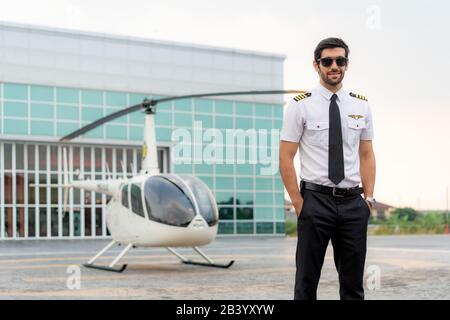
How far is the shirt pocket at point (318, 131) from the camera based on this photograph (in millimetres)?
4258

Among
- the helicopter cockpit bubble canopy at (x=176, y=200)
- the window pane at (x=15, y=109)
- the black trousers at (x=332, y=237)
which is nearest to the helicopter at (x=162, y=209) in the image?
the helicopter cockpit bubble canopy at (x=176, y=200)

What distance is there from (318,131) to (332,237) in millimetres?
662

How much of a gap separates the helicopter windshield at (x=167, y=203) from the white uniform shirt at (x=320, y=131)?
8528mm

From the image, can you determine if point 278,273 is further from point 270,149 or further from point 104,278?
point 270,149

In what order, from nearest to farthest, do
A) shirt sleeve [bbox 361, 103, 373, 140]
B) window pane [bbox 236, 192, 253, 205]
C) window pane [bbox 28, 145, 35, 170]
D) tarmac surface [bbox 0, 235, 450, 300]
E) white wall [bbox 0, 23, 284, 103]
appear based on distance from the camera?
1. shirt sleeve [bbox 361, 103, 373, 140]
2. tarmac surface [bbox 0, 235, 450, 300]
3. white wall [bbox 0, 23, 284, 103]
4. window pane [bbox 28, 145, 35, 170]
5. window pane [bbox 236, 192, 253, 205]

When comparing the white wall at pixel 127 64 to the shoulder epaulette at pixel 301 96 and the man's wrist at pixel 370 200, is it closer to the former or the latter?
the shoulder epaulette at pixel 301 96

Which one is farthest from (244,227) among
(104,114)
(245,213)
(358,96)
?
(358,96)

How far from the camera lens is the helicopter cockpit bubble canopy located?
12.8m

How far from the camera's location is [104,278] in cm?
1208

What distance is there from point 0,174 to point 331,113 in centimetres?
2922

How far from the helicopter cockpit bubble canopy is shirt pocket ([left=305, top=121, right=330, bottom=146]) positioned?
28.2ft

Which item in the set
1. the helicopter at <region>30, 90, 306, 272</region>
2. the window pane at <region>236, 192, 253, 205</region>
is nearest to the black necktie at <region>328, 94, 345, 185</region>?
the helicopter at <region>30, 90, 306, 272</region>

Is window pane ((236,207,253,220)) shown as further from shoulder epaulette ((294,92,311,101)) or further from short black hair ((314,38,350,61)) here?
short black hair ((314,38,350,61))
